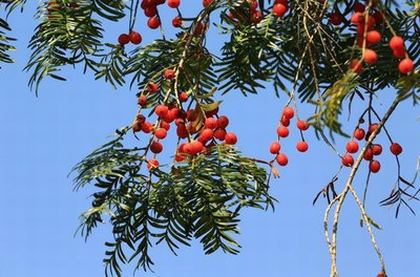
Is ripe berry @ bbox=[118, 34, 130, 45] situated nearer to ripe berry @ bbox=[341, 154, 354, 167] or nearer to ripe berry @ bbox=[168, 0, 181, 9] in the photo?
ripe berry @ bbox=[168, 0, 181, 9]

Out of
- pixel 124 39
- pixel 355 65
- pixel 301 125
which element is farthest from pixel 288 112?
pixel 355 65

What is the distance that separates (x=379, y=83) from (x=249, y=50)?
0.24 meters

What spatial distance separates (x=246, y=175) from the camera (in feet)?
5.05

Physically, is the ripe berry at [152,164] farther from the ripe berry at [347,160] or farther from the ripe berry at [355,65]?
the ripe berry at [355,65]

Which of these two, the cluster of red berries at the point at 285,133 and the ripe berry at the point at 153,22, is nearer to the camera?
the cluster of red berries at the point at 285,133

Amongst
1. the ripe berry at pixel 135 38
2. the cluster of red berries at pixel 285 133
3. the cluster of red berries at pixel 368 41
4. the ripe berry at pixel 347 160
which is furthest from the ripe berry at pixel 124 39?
the cluster of red berries at pixel 368 41

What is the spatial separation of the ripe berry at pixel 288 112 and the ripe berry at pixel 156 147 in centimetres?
21

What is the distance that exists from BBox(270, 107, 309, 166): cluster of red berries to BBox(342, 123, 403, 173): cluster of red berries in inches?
2.7

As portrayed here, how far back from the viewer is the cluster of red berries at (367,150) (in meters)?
1.60

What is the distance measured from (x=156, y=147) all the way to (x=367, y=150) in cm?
34

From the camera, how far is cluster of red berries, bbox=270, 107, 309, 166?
62.2 inches

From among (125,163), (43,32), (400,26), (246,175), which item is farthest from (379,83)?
(43,32)

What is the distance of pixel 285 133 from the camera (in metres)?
1.60

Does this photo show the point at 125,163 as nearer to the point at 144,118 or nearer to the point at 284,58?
the point at 144,118
